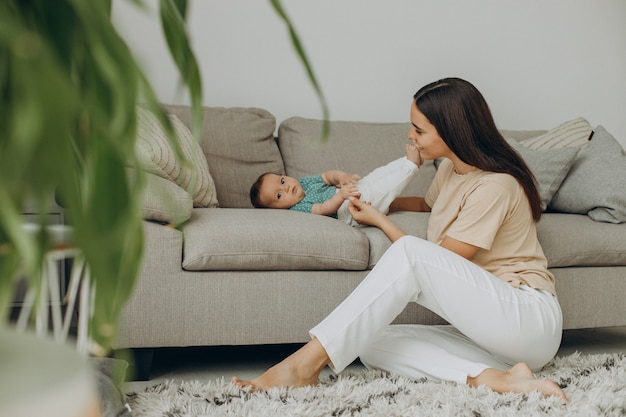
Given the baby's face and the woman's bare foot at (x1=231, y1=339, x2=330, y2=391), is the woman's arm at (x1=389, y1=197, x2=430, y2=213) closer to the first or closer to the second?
the baby's face

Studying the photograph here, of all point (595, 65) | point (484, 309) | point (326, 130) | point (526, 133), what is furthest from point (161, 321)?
point (595, 65)

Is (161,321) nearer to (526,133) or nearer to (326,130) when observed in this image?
(326,130)

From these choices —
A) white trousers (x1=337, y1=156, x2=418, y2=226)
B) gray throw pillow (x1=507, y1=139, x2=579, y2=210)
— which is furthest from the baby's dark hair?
gray throw pillow (x1=507, y1=139, x2=579, y2=210)

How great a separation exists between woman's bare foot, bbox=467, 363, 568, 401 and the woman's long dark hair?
54cm

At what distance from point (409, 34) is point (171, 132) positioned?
11.9 ft

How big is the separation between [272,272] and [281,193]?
0.65 meters

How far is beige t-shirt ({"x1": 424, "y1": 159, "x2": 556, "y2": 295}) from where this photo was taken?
2086mm

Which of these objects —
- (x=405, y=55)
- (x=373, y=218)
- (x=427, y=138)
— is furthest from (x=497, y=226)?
(x=405, y=55)

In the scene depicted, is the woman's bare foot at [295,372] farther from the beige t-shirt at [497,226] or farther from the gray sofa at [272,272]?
the beige t-shirt at [497,226]

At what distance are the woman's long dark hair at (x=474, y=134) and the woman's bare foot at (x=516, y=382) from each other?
54 cm

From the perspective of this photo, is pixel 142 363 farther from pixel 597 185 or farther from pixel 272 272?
pixel 597 185

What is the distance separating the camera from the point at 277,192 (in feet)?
9.39

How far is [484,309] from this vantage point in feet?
6.57

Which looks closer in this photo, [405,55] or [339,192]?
[339,192]
